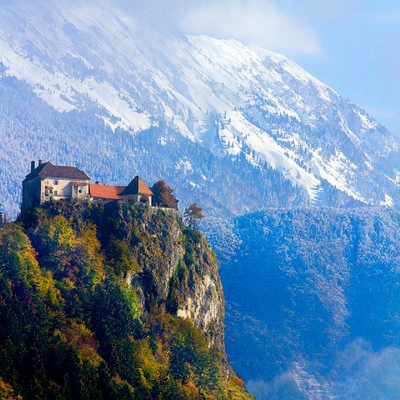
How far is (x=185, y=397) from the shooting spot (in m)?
101

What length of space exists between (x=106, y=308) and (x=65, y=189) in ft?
49.2

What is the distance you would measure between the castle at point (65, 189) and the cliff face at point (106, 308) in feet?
6.97

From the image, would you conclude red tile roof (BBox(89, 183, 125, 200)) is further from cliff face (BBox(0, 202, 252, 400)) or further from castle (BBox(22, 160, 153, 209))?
cliff face (BBox(0, 202, 252, 400))

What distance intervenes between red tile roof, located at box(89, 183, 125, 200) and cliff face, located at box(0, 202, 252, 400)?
2308 millimetres

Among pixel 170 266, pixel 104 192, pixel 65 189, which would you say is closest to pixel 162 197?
pixel 104 192

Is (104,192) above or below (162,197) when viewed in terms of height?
below

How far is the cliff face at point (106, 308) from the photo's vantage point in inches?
3620

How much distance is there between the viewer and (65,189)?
109750mm

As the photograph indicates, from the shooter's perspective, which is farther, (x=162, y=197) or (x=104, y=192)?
(x=162, y=197)

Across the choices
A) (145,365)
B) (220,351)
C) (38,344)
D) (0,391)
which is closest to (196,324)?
(220,351)

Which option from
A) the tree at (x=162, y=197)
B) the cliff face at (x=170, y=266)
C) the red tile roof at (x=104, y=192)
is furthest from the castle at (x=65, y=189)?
the tree at (x=162, y=197)

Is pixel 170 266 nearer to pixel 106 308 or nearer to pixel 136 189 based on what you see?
pixel 136 189

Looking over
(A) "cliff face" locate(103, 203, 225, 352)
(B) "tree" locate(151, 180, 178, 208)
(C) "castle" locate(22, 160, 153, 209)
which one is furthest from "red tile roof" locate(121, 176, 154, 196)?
(B) "tree" locate(151, 180, 178, 208)

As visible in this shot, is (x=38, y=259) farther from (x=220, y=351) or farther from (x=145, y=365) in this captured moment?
(x=220, y=351)
